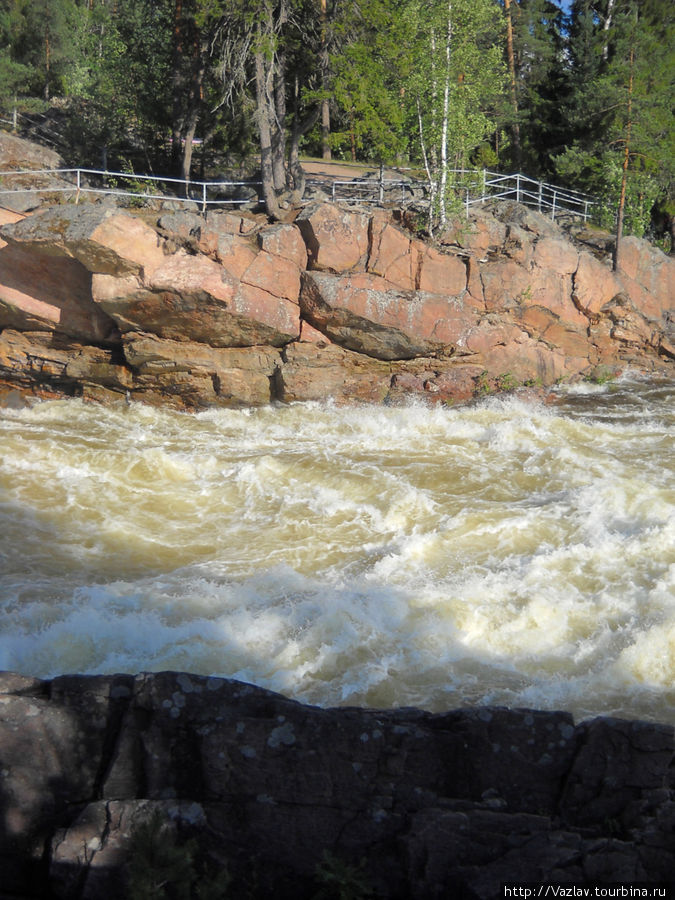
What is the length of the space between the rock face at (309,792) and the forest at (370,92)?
15.1 meters

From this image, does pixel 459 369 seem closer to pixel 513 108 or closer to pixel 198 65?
pixel 198 65

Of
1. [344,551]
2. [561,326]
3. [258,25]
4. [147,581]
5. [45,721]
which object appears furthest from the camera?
[561,326]

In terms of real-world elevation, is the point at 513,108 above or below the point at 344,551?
above

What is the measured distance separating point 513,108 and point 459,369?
566 inches

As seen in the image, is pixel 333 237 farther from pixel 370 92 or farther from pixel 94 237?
pixel 370 92

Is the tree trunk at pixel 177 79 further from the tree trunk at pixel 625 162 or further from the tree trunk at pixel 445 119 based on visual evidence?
the tree trunk at pixel 625 162

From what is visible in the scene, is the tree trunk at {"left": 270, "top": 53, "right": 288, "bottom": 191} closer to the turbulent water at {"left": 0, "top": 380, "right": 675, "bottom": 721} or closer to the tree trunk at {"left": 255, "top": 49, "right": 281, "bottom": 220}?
the tree trunk at {"left": 255, "top": 49, "right": 281, "bottom": 220}

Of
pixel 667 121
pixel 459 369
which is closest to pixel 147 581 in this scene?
pixel 459 369

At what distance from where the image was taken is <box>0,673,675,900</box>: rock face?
355cm

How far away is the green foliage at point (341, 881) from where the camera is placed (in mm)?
3521

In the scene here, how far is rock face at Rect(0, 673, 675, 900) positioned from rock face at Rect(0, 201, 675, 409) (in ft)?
39.8

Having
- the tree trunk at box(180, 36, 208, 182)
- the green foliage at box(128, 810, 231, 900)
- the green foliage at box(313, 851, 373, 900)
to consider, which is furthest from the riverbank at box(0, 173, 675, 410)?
the green foliage at box(313, 851, 373, 900)

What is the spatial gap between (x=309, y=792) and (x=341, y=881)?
1.69ft

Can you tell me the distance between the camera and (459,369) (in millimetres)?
17719
